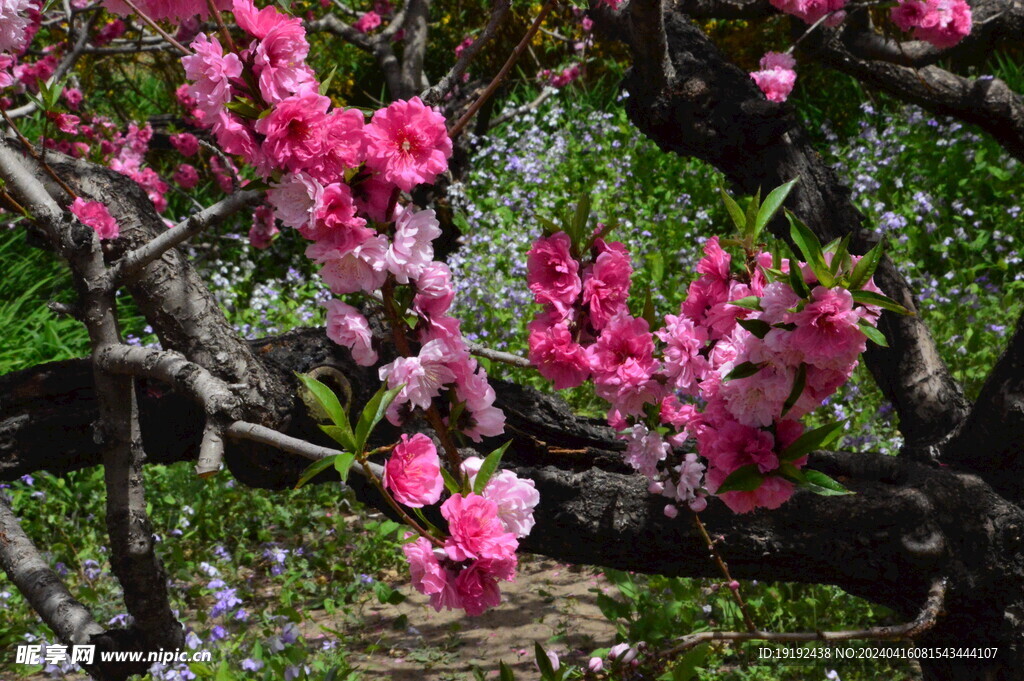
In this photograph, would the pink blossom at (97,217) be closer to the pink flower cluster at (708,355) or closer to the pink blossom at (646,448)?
the pink flower cluster at (708,355)

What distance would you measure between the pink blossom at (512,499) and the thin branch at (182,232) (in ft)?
1.78

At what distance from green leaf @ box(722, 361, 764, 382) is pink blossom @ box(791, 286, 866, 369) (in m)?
0.10

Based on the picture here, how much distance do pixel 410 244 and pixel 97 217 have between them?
1117 millimetres

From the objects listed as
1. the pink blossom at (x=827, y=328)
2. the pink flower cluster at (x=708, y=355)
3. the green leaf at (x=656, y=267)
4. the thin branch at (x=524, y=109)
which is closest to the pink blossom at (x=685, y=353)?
the pink flower cluster at (x=708, y=355)

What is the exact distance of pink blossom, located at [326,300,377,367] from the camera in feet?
4.40

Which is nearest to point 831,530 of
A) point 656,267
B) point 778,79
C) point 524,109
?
point 778,79

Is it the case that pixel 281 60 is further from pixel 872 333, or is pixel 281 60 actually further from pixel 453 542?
pixel 872 333

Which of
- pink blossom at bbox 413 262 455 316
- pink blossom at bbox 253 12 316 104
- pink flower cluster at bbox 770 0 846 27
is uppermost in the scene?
pink flower cluster at bbox 770 0 846 27

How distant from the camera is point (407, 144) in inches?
49.2

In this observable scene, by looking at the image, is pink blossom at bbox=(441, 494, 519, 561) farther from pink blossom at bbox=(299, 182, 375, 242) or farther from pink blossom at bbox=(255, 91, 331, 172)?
pink blossom at bbox=(255, 91, 331, 172)

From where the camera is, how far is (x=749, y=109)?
2.41 metres

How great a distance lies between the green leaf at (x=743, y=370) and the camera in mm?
1211

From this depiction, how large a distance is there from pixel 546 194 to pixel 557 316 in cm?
396

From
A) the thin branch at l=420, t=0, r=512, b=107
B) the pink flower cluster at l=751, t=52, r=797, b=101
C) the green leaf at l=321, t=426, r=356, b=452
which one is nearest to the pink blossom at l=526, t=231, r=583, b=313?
the thin branch at l=420, t=0, r=512, b=107
